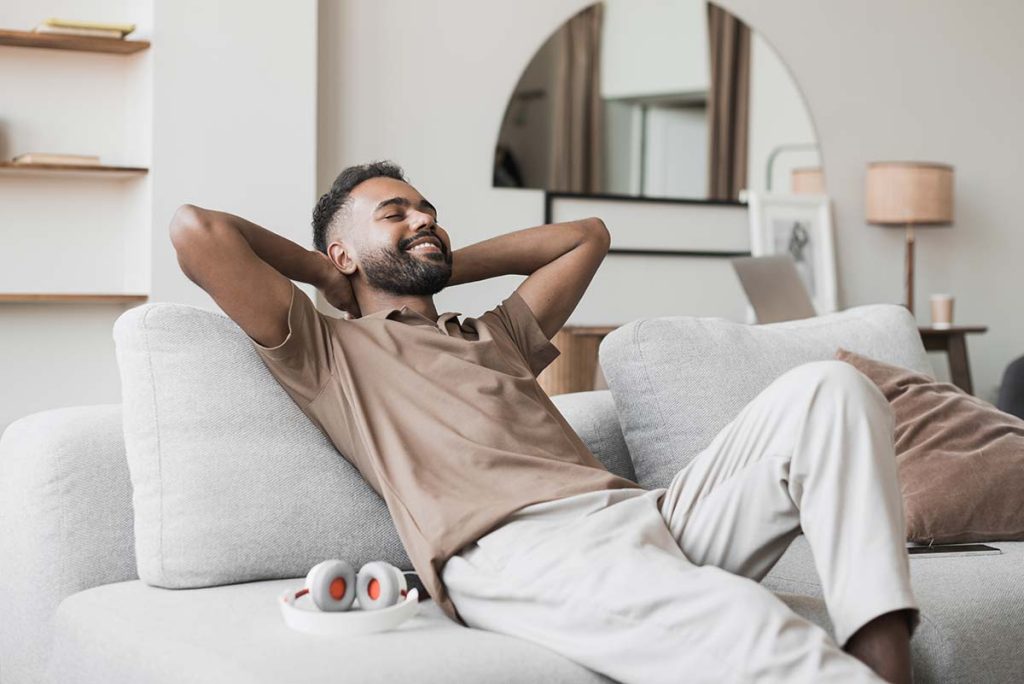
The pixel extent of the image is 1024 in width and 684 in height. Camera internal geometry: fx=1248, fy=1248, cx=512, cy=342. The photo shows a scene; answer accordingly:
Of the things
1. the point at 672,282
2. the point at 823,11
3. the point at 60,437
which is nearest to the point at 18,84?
the point at 60,437

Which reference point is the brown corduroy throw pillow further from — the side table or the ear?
the side table

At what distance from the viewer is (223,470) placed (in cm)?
184

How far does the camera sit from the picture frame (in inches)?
200

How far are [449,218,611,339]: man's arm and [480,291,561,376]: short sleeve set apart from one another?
0.05m

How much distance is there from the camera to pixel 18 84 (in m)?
3.74

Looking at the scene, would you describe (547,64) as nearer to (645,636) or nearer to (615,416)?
(615,416)

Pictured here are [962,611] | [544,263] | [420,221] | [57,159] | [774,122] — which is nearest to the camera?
[962,611]

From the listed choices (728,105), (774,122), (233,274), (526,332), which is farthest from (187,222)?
(774,122)

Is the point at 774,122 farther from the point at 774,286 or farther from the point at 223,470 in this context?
the point at 223,470

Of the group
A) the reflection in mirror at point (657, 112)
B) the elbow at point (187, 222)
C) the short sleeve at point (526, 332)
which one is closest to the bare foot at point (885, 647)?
the short sleeve at point (526, 332)

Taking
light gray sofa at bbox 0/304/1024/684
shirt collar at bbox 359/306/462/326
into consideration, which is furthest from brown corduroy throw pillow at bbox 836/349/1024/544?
shirt collar at bbox 359/306/462/326

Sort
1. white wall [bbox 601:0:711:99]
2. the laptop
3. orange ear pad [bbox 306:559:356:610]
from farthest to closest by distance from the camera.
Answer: white wall [bbox 601:0:711:99], the laptop, orange ear pad [bbox 306:559:356:610]

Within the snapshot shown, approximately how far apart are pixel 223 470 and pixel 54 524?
0.87ft

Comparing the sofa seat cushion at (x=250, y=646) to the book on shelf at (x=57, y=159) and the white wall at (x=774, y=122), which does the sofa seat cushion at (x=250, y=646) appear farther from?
the white wall at (x=774, y=122)
